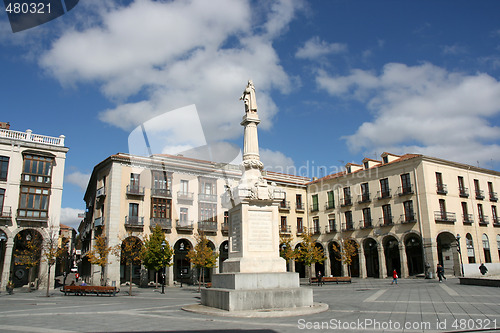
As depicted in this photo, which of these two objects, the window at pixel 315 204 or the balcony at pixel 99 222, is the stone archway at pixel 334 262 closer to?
the window at pixel 315 204

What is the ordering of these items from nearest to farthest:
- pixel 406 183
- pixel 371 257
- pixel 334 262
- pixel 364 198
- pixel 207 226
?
1. pixel 406 183
2. pixel 207 226
3. pixel 364 198
4. pixel 371 257
5. pixel 334 262

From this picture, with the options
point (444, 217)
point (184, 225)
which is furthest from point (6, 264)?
point (444, 217)

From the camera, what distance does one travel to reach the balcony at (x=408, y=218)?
126ft

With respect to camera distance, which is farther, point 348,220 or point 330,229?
point 330,229

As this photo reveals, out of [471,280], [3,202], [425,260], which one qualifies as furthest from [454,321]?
[3,202]

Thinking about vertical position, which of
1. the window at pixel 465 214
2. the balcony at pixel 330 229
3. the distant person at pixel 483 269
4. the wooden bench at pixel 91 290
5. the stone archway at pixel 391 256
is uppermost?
the window at pixel 465 214

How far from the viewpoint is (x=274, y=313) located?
1087 cm

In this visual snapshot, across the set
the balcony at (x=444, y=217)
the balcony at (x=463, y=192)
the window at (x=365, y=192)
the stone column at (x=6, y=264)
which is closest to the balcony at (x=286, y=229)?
the window at (x=365, y=192)

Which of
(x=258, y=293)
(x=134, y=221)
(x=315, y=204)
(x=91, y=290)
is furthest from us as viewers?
(x=315, y=204)

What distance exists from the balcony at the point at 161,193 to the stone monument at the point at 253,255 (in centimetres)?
2613

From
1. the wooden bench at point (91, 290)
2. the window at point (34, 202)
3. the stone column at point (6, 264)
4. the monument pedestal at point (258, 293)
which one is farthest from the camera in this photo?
the window at point (34, 202)

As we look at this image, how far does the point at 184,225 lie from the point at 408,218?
22.6 m

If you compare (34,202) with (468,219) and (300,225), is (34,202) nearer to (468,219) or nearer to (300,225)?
(300,225)

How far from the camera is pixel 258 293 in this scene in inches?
462
